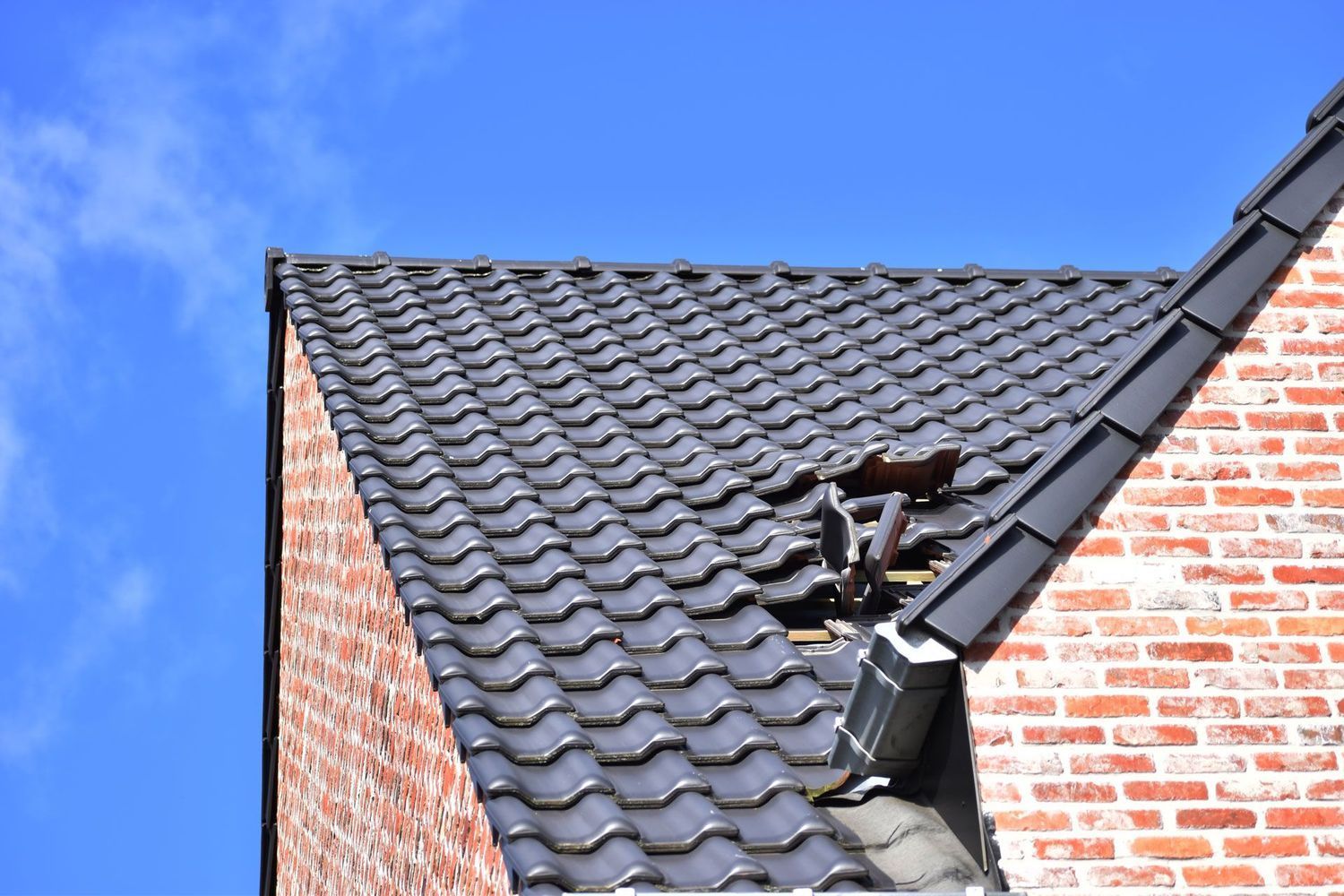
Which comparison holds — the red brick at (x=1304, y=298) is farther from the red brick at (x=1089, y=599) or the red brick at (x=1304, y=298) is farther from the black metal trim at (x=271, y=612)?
the black metal trim at (x=271, y=612)

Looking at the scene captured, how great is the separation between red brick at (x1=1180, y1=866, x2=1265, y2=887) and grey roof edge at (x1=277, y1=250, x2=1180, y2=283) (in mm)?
5935

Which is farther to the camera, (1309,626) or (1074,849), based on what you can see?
(1309,626)

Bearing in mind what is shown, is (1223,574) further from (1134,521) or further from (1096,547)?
(1096,547)

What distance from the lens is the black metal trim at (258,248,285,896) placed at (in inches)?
422

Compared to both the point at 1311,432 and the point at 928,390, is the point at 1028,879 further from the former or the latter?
the point at 928,390

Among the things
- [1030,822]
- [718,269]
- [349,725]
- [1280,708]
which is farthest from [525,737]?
[718,269]

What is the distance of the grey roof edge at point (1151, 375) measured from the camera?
5.04 meters

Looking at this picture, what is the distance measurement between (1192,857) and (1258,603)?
0.91m

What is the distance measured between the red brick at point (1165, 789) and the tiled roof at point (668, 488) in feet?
1.95

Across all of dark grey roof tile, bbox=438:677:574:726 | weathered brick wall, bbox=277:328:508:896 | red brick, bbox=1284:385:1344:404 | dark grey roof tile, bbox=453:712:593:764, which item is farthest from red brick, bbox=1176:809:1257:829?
weathered brick wall, bbox=277:328:508:896

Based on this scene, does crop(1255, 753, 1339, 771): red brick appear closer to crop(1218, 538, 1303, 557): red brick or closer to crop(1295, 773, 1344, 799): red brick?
crop(1295, 773, 1344, 799): red brick

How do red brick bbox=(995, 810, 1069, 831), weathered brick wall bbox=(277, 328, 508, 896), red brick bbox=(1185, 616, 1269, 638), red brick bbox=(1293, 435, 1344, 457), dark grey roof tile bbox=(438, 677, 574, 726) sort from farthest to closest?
weathered brick wall bbox=(277, 328, 508, 896) < dark grey roof tile bbox=(438, 677, 574, 726) < red brick bbox=(1293, 435, 1344, 457) < red brick bbox=(1185, 616, 1269, 638) < red brick bbox=(995, 810, 1069, 831)

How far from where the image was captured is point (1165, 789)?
501 centimetres

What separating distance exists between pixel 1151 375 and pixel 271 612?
7491mm
